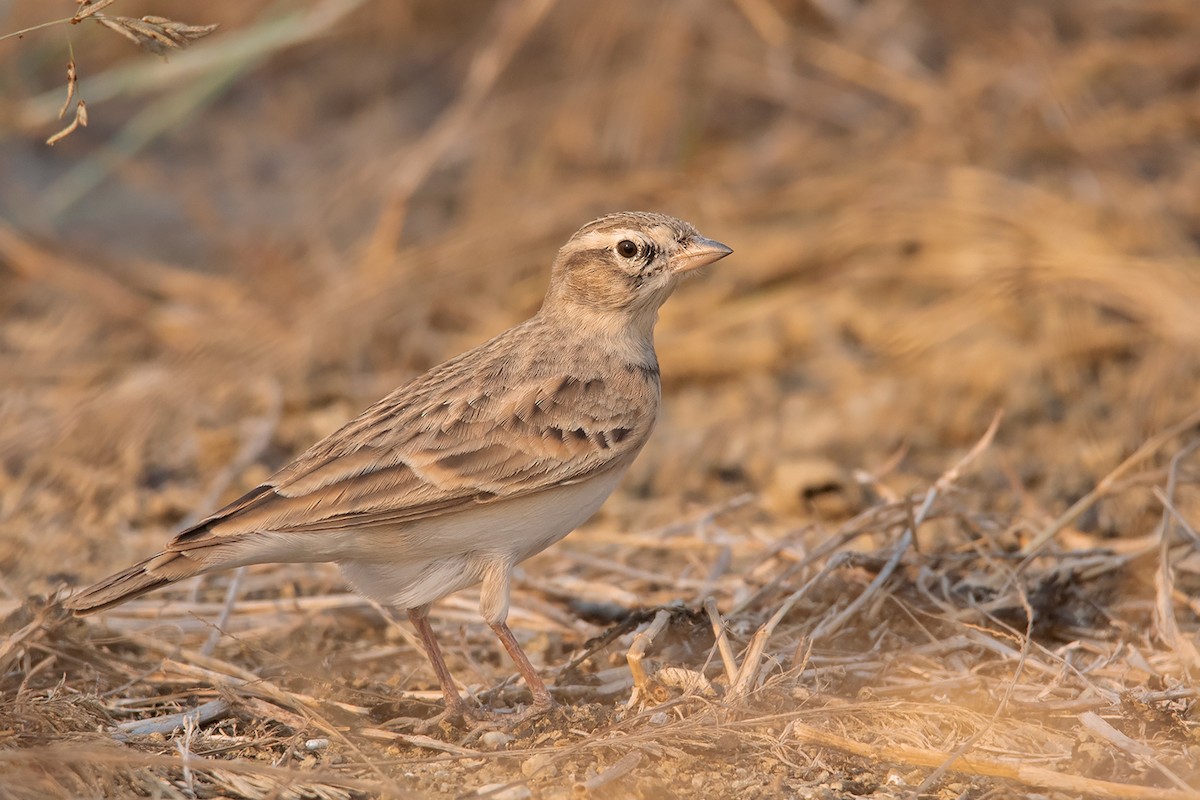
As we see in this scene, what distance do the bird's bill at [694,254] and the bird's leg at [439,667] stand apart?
63.4 inches

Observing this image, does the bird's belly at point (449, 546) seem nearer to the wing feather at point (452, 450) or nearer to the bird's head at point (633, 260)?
the wing feather at point (452, 450)

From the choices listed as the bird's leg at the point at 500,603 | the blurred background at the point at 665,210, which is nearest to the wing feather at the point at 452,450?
the bird's leg at the point at 500,603

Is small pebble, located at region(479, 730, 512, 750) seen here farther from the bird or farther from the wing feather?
the wing feather

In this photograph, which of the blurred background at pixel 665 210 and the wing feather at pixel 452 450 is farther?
the blurred background at pixel 665 210

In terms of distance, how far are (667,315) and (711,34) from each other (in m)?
2.89

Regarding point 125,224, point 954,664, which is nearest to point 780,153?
point 125,224

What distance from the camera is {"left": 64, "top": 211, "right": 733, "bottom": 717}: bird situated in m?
4.49

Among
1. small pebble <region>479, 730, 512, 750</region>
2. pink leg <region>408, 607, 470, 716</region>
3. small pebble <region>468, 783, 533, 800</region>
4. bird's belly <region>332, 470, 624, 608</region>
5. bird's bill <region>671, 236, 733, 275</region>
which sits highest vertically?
bird's bill <region>671, 236, 733, 275</region>

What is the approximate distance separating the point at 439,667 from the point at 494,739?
1.42 ft

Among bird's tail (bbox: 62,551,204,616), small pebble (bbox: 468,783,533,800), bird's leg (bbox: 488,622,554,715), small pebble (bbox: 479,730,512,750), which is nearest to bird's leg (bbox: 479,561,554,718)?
bird's leg (bbox: 488,622,554,715)

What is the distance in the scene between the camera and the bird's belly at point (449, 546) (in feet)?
15.2

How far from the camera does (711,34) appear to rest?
10.8 metres

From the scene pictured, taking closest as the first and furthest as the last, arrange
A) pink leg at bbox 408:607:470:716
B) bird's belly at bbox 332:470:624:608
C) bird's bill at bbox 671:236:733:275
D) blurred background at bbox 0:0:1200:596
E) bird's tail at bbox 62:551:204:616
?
bird's tail at bbox 62:551:204:616 < bird's belly at bbox 332:470:624:608 < pink leg at bbox 408:607:470:716 < bird's bill at bbox 671:236:733:275 < blurred background at bbox 0:0:1200:596

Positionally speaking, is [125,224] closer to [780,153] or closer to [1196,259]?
[780,153]
